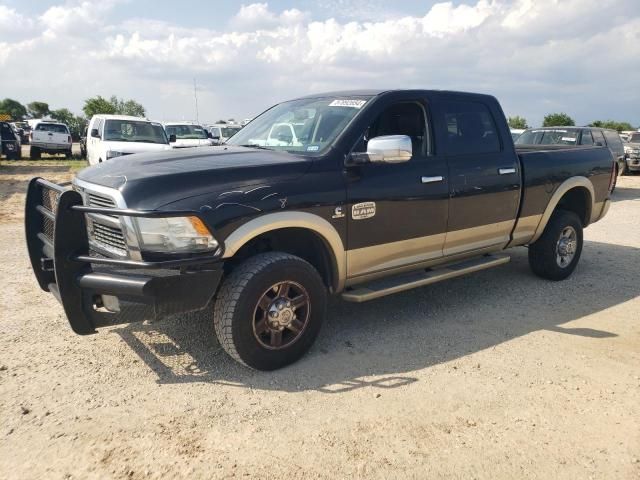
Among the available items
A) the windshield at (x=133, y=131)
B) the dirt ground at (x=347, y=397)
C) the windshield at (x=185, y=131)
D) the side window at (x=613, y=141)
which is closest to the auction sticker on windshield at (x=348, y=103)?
the dirt ground at (x=347, y=397)

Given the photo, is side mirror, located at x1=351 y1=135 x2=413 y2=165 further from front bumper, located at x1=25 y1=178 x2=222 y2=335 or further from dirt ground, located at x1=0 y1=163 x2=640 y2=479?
dirt ground, located at x1=0 y1=163 x2=640 y2=479

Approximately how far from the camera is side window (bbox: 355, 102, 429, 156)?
4289mm

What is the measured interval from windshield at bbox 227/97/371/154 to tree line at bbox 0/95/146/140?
29.2 metres

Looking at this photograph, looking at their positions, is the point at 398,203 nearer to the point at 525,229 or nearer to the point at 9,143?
the point at 525,229

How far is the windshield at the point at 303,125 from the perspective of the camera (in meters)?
4.01

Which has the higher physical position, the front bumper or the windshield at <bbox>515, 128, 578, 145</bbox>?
the windshield at <bbox>515, 128, 578, 145</bbox>

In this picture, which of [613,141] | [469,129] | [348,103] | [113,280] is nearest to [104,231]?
[113,280]

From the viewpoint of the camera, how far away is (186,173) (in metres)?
3.27

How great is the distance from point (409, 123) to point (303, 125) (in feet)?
3.06

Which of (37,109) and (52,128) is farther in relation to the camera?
(37,109)

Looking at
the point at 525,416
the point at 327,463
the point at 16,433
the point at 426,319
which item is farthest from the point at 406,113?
the point at 16,433

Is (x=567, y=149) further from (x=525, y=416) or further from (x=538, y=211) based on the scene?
(x=525, y=416)

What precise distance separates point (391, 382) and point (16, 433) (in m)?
2.24

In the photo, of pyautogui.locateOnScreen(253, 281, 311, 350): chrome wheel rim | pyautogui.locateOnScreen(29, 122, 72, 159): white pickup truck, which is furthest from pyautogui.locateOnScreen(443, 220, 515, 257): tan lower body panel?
pyautogui.locateOnScreen(29, 122, 72, 159): white pickup truck
